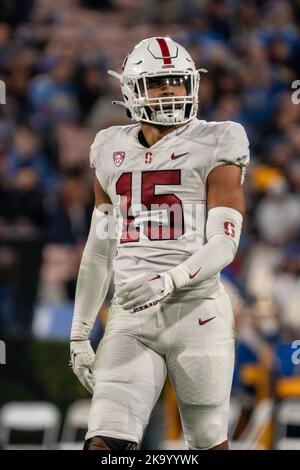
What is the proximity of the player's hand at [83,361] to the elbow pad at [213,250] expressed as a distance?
0.51 m

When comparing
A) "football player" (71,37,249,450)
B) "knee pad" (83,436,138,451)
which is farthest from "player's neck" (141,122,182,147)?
"knee pad" (83,436,138,451)

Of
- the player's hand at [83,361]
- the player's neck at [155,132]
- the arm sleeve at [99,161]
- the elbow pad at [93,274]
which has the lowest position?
the player's hand at [83,361]

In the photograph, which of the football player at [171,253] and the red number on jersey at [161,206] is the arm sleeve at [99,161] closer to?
the football player at [171,253]

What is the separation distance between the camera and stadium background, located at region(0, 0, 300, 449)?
6.29 meters

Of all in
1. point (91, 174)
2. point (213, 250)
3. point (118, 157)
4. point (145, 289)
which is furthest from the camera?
point (91, 174)

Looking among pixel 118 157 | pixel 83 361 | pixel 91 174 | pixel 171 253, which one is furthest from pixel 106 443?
pixel 91 174

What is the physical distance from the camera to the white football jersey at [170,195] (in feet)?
11.7

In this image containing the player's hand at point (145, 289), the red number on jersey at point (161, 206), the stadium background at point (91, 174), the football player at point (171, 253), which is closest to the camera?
the player's hand at point (145, 289)

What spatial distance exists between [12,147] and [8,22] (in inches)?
60.5

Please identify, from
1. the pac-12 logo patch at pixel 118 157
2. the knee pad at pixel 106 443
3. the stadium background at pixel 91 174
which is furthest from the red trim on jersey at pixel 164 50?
the stadium background at pixel 91 174

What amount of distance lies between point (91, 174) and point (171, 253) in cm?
407

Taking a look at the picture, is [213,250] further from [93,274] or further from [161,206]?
[93,274]

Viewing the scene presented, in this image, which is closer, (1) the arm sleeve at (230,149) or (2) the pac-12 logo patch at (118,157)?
(1) the arm sleeve at (230,149)

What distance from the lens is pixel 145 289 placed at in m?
3.34
